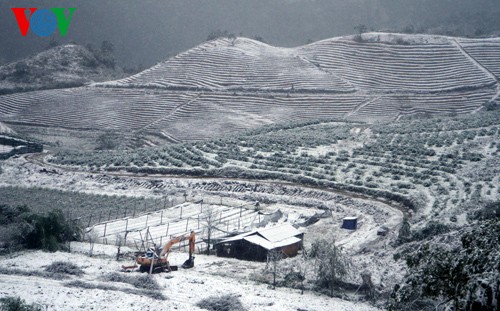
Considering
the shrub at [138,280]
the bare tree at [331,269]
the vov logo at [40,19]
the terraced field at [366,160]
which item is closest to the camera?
the bare tree at [331,269]

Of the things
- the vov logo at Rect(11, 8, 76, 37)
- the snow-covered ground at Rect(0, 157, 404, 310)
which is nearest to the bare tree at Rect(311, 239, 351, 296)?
the snow-covered ground at Rect(0, 157, 404, 310)

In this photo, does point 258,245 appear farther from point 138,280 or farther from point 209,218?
point 138,280

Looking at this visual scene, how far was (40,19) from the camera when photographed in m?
69.5

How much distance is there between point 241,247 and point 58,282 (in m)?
6.54

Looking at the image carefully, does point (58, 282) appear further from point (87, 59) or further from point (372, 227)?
point (87, 59)

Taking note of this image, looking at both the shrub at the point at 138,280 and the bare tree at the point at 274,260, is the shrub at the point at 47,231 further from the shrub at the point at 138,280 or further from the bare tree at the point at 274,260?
the bare tree at the point at 274,260

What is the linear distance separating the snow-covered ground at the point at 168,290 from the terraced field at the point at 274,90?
103 ft

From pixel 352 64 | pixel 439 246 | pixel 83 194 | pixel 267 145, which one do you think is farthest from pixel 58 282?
pixel 352 64

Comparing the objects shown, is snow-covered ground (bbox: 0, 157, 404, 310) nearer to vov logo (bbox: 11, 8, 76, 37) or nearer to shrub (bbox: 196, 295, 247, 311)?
shrub (bbox: 196, 295, 247, 311)

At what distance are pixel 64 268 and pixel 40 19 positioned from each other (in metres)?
58.0

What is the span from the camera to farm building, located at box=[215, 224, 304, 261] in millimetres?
20531

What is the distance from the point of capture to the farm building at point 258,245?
20.5 metres

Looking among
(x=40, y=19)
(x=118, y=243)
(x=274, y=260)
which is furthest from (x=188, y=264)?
(x=40, y=19)

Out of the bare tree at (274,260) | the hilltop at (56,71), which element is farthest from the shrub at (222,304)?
the hilltop at (56,71)
